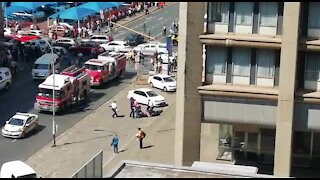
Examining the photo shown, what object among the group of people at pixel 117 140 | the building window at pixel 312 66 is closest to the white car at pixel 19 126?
the group of people at pixel 117 140

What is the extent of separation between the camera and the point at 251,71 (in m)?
27.9

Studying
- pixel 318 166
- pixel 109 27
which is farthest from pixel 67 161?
pixel 109 27

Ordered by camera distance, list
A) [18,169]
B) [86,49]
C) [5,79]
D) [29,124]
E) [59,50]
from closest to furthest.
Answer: [18,169]
[29,124]
[5,79]
[59,50]
[86,49]

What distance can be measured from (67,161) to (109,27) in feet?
134

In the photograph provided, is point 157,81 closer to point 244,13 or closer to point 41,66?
point 41,66

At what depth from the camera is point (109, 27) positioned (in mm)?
75500

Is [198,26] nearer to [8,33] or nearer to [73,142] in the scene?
[73,142]

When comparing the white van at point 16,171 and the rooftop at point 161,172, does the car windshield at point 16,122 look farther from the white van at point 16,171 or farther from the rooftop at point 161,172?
the rooftop at point 161,172

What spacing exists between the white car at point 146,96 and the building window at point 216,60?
61.5 feet

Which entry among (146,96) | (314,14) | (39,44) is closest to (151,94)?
(146,96)

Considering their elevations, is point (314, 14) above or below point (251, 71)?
above

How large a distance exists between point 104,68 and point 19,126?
14158mm

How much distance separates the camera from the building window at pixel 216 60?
28.2 m

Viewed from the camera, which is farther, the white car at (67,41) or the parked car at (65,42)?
the white car at (67,41)
